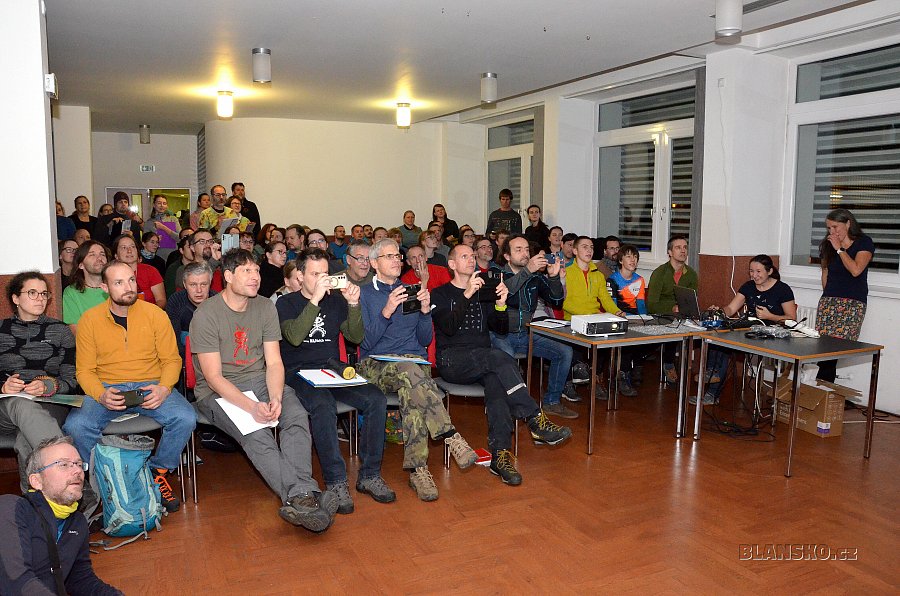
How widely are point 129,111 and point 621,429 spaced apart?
9004 millimetres

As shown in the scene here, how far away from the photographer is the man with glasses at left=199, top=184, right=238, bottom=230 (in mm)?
8227

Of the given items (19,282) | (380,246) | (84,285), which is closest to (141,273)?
(84,285)

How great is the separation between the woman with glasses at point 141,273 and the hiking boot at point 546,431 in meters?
2.95

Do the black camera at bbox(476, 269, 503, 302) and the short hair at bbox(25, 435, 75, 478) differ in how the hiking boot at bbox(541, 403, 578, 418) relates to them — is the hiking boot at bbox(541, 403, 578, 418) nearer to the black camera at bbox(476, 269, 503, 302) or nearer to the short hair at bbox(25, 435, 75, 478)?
the black camera at bbox(476, 269, 503, 302)

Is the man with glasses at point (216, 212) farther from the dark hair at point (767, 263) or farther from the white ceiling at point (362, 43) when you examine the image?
the dark hair at point (767, 263)

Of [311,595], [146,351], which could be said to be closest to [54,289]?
[146,351]

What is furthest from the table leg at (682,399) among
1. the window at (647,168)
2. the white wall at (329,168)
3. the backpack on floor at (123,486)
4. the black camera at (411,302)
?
the white wall at (329,168)

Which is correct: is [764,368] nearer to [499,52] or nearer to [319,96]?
[499,52]

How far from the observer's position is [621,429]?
5102 mm

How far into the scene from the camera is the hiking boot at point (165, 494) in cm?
368

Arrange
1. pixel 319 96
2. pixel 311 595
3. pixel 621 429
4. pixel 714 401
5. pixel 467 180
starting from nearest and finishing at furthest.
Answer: pixel 311 595
pixel 621 429
pixel 714 401
pixel 319 96
pixel 467 180

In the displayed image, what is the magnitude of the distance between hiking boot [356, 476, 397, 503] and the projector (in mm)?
1656

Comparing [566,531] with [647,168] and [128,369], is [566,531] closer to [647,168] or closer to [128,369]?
[128,369]

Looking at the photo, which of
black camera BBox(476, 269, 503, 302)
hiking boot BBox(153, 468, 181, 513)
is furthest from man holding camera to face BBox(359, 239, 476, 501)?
hiking boot BBox(153, 468, 181, 513)
